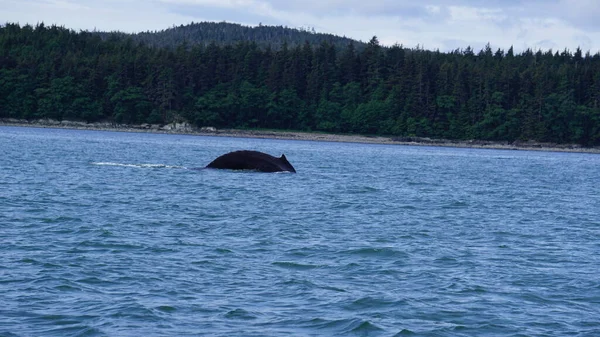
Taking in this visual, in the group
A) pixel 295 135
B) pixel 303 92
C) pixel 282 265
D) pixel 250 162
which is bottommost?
pixel 295 135

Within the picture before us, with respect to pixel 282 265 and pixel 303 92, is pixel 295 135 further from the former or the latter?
pixel 282 265

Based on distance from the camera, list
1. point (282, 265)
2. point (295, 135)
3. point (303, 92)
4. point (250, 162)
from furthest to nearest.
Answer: point (303, 92) < point (295, 135) < point (250, 162) < point (282, 265)

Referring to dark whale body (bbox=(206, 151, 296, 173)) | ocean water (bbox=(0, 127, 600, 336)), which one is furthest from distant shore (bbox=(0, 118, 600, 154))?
ocean water (bbox=(0, 127, 600, 336))

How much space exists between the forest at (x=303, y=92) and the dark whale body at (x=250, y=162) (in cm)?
12512

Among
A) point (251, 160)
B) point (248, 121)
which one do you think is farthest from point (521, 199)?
point (248, 121)

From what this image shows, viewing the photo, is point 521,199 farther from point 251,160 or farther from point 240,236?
point 240,236

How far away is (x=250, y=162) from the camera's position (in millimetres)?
46031

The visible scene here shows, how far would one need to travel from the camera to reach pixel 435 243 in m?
23.7

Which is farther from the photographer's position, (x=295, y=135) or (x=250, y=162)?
(x=295, y=135)

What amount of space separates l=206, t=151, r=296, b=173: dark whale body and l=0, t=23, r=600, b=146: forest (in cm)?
12512

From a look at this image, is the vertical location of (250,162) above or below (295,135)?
above

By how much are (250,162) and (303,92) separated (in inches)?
5651

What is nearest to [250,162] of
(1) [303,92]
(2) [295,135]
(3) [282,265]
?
(3) [282,265]

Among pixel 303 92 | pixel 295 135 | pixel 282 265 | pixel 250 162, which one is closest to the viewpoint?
pixel 282 265
